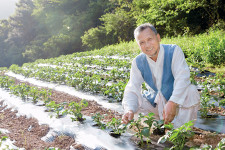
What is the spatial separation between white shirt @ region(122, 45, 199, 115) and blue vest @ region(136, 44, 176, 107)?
0.04 meters

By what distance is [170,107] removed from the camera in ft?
7.36

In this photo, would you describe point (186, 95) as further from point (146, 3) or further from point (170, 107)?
point (146, 3)

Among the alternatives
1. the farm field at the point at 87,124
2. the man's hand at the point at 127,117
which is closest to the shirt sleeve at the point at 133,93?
the man's hand at the point at 127,117

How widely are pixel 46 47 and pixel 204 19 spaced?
16329mm

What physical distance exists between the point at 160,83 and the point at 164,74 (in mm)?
110

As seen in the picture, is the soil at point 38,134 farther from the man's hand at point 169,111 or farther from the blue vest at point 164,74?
the blue vest at point 164,74

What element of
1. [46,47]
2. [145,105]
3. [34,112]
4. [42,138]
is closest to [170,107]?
[145,105]

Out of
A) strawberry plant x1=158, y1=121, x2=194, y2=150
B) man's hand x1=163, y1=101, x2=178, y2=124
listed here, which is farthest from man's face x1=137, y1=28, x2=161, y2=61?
strawberry plant x1=158, y1=121, x2=194, y2=150

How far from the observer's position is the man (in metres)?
2.31

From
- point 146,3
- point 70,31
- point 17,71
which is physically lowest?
point 17,71

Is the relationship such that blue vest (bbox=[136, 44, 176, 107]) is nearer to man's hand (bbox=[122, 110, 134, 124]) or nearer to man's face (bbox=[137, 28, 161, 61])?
man's face (bbox=[137, 28, 161, 61])

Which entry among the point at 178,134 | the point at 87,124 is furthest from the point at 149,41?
the point at 87,124

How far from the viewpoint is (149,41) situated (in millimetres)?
2377

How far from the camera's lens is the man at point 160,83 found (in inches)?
91.0
